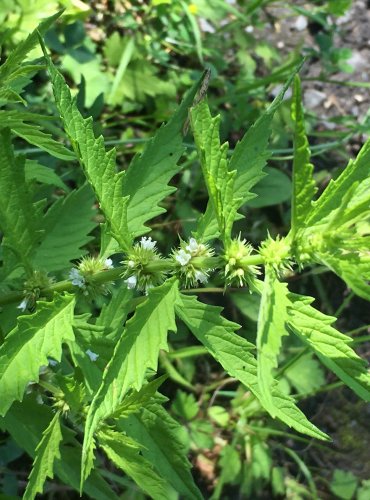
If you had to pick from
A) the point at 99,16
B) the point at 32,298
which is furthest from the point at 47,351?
the point at 99,16

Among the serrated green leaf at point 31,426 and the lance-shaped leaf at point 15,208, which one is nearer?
the lance-shaped leaf at point 15,208

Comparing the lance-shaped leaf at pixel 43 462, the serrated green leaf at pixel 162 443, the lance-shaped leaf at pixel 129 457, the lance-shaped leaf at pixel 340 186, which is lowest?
the serrated green leaf at pixel 162 443

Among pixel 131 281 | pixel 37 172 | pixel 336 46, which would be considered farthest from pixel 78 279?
pixel 336 46

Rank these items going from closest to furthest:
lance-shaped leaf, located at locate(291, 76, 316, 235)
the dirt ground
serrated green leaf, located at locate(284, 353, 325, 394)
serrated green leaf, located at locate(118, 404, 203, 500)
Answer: lance-shaped leaf, located at locate(291, 76, 316, 235)
serrated green leaf, located at locate(118, 404, 203, 500)
serrated green leaf, located at locate(284, 353, 325, 394)
the dirt ground

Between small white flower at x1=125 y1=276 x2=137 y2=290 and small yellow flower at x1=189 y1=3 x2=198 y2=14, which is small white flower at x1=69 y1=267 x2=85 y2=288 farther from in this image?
small yellow flower at x1=189 y1=3 x2=198 y2=14

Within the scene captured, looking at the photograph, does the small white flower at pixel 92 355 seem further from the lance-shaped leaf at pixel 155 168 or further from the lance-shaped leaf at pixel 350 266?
the lance-shaped leaf at pixel 350 266

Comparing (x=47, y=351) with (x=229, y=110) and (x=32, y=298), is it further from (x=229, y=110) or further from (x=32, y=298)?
(x=229, y=110)

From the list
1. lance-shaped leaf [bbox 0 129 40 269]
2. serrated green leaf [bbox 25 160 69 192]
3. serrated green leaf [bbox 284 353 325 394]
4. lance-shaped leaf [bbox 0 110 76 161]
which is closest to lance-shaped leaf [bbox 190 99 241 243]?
lance-shaped leaf [bbox 0 110 76 161]

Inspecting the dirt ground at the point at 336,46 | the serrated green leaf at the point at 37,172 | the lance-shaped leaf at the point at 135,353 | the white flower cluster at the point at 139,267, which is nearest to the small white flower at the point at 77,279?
the white flower cluster at the point at 139,267
